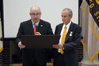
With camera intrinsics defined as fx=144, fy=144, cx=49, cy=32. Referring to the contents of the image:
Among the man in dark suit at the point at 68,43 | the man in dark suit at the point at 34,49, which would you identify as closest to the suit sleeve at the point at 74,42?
the man in dark suit at the point at 68,43

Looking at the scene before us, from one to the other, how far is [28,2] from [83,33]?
1.85 meters

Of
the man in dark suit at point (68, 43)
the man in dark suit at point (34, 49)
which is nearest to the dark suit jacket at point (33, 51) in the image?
the man in dark suit at point (34, 49)

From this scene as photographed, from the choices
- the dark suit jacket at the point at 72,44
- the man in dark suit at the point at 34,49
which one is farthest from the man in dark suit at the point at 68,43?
the man in dark suit at the point at 34,49

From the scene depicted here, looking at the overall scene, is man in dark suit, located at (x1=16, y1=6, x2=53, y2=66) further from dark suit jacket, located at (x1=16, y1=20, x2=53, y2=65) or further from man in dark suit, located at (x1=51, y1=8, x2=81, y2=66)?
man in dark suit, located at (x1=51, y1=8, x2=81, y2=66)

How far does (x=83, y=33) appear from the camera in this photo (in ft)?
14.2

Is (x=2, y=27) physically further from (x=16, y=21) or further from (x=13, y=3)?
(x=13, y=3)

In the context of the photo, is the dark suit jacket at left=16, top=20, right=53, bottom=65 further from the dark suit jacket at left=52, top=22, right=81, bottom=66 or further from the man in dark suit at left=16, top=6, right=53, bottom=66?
the dark suit jacket at left=52, top=22, right=81, bottom=66

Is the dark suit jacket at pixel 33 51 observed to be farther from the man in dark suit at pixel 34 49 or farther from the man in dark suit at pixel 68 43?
the man in dark suit at pixel 68 43

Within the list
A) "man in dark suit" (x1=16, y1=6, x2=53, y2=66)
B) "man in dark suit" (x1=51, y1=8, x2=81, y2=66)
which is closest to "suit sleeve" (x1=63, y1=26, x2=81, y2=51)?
"man in dark suit" (x1=51, y1=8, x2=81, y2=66)

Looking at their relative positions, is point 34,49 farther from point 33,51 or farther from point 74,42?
point 74,42

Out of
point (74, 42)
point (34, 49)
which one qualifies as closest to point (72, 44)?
point (74, 42)

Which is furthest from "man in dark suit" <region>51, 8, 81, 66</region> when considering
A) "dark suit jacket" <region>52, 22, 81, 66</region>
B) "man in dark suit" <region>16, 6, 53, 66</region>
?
"man in dark suit" <region>16, 6, 53, 66</region>

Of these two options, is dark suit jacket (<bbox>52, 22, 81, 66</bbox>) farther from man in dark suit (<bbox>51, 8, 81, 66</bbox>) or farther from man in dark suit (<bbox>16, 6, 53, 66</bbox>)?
man in dark suit (<bbox>16, 6, 53, 66</bbox>)

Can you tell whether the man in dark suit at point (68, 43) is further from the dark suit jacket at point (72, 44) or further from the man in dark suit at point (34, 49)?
the man in dark suit at point (34, 49)
